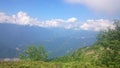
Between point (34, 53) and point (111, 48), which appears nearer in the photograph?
point (111, 48)

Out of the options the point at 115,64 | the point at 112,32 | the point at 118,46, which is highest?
the point at 112,32

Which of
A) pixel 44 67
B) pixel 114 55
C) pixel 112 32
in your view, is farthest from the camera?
pixel 112 32

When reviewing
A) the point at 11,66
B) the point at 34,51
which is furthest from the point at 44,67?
the point at 34,51

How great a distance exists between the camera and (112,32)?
70.8m

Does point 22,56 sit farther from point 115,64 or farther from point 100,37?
point 115,64

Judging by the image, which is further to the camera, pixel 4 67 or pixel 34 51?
pixel 34 51

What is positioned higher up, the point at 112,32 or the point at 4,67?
the point at 112,32

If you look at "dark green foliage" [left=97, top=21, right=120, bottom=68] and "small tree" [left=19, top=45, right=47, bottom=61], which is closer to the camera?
"dark green foliage" [left=97, top=21, right=120, bottom=68]

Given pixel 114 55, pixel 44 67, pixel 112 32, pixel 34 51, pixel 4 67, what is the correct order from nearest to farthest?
1. pixel 4 67
2. pixel 44 67
3. pixel 114 55
4. pixel 112 32
5. pixel 34 51

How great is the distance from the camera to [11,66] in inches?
2271

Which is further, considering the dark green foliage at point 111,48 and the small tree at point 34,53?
the small tree at point 34,53

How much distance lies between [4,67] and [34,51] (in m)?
81.6

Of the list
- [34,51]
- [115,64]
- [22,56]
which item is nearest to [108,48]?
[115,64]

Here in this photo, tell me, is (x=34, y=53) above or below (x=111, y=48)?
above
